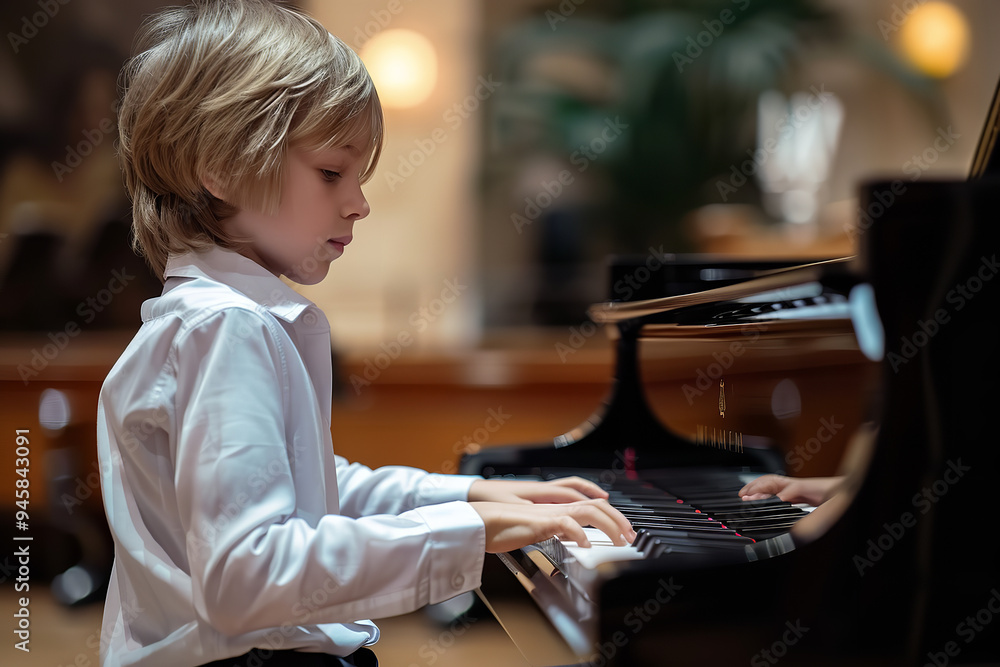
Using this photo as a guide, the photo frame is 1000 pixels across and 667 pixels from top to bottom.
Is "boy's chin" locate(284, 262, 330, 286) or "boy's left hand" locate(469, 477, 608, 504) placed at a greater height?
"boy's chin" locate(284, 262, 330, 286)

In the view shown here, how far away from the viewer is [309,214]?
0.96 metres

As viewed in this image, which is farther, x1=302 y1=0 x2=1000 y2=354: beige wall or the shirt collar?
x1=302 y1=0 x2=1000 y2=354: beige wall

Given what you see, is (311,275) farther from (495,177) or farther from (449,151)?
(449,151)

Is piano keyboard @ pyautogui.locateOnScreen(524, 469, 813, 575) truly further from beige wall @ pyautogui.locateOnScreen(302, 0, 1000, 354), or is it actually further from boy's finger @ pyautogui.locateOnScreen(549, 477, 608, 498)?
beige wall @ pyautogui.locateOnScreen(302, 0, 1000, 354)

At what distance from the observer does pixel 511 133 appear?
6.05 m

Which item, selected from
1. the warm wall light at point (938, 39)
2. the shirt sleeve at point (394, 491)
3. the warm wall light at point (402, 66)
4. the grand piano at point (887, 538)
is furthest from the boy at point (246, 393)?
the warm wall light at point (938, 39)

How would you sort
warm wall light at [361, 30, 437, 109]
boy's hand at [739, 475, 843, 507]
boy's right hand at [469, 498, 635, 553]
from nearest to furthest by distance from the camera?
boy's right hand at [469, 498, 635, 553]
boy's hand at [739, 475, 843, 507]
warm wall light at [361, 30, 437, 109]

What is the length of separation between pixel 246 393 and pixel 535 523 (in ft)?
1.08

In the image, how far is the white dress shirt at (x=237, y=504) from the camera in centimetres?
79

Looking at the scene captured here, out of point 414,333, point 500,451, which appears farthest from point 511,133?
point 500,451

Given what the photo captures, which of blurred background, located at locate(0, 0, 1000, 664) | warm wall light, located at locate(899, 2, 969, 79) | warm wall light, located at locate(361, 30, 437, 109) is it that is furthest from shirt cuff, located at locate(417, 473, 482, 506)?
warm wall light, located at locate(899, 2, 969, 79)

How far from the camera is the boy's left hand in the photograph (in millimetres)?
1166

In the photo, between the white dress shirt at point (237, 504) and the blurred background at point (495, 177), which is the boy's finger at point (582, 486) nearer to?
the white dress shirt at point (237, 504)

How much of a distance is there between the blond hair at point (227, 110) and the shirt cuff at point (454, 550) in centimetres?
40
